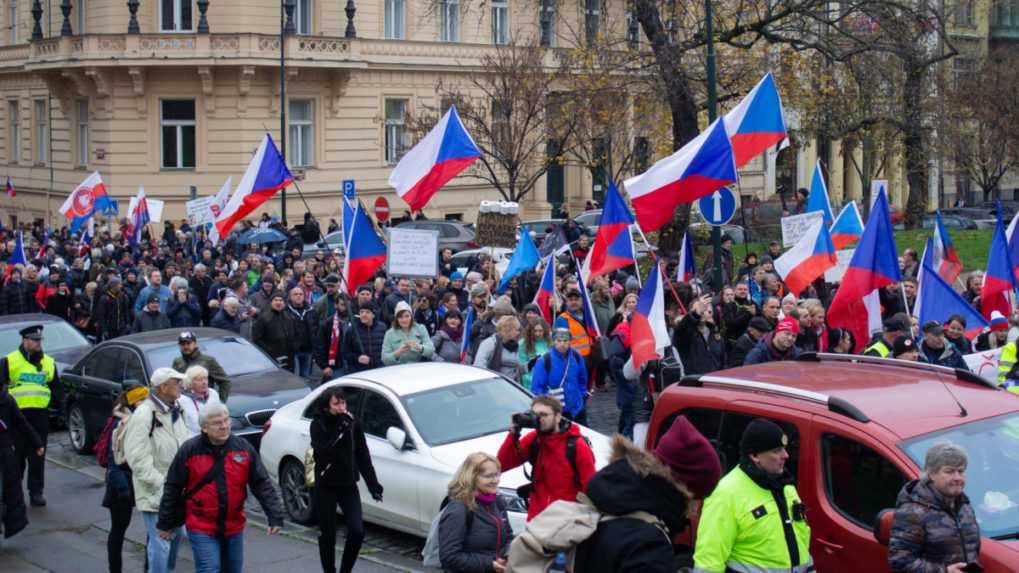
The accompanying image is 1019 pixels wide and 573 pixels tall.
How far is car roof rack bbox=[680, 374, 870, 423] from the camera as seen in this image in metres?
6.83

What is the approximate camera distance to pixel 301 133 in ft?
137

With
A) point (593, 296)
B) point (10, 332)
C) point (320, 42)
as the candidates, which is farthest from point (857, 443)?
point (320, 42)

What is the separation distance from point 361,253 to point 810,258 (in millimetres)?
5092

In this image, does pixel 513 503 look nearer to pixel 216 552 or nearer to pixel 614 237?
pixel 216 552

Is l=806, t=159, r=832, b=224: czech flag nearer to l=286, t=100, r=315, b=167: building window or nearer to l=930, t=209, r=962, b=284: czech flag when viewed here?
l=930, t=209, r=962, b=284: czech flag

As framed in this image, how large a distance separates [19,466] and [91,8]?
3269 cm

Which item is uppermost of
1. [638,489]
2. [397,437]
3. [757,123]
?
[757,123]

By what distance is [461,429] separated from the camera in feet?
33.7

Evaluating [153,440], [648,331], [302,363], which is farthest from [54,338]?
[648,331]

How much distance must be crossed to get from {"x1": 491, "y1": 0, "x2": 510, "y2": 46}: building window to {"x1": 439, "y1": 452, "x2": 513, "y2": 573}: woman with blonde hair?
39150 millimetres

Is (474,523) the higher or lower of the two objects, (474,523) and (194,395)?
the lower

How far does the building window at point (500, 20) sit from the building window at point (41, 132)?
15459 millimetres

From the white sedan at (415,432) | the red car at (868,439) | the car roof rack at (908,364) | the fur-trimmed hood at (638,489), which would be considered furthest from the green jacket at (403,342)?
the fur-trimmed hood at (638,489)

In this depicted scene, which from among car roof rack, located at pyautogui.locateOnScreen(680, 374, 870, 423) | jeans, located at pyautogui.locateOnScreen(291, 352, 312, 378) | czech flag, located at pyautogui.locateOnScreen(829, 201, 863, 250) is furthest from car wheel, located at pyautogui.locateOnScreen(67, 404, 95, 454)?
czech flag, located at pyautogui.locateOnScreen(829, 201, 863, 250)
